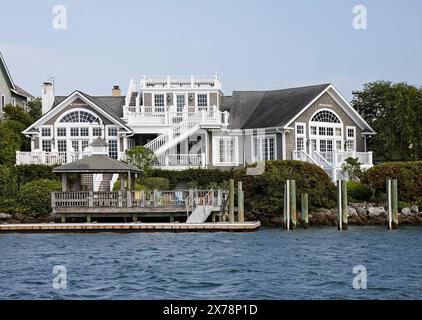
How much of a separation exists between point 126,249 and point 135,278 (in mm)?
7926

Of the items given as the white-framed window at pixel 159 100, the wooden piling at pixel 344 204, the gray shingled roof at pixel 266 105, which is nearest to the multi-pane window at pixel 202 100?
the gray shingled roof at pixel 266 105

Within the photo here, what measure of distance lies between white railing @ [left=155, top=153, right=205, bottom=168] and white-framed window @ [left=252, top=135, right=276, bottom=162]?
144 inches

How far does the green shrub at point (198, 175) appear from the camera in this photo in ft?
164

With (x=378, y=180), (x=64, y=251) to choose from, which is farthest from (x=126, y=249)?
(x=378, y=180)

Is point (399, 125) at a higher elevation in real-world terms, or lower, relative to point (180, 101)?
lower

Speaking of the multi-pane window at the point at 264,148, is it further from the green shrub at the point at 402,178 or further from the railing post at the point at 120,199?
the railing post at the point at 120,199

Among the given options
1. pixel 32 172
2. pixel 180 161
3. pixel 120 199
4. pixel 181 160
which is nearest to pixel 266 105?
pixel 181 160

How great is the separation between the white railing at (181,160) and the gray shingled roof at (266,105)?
13.7 ft

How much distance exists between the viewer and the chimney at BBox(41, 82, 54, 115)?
58.0 meters

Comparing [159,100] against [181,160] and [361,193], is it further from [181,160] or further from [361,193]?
→ [361,193]

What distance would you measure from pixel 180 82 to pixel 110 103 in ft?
20.0

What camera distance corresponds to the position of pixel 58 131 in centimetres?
5400

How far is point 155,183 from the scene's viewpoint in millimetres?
47969

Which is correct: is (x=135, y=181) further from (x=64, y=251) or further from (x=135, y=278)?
(x=135, y=278)
